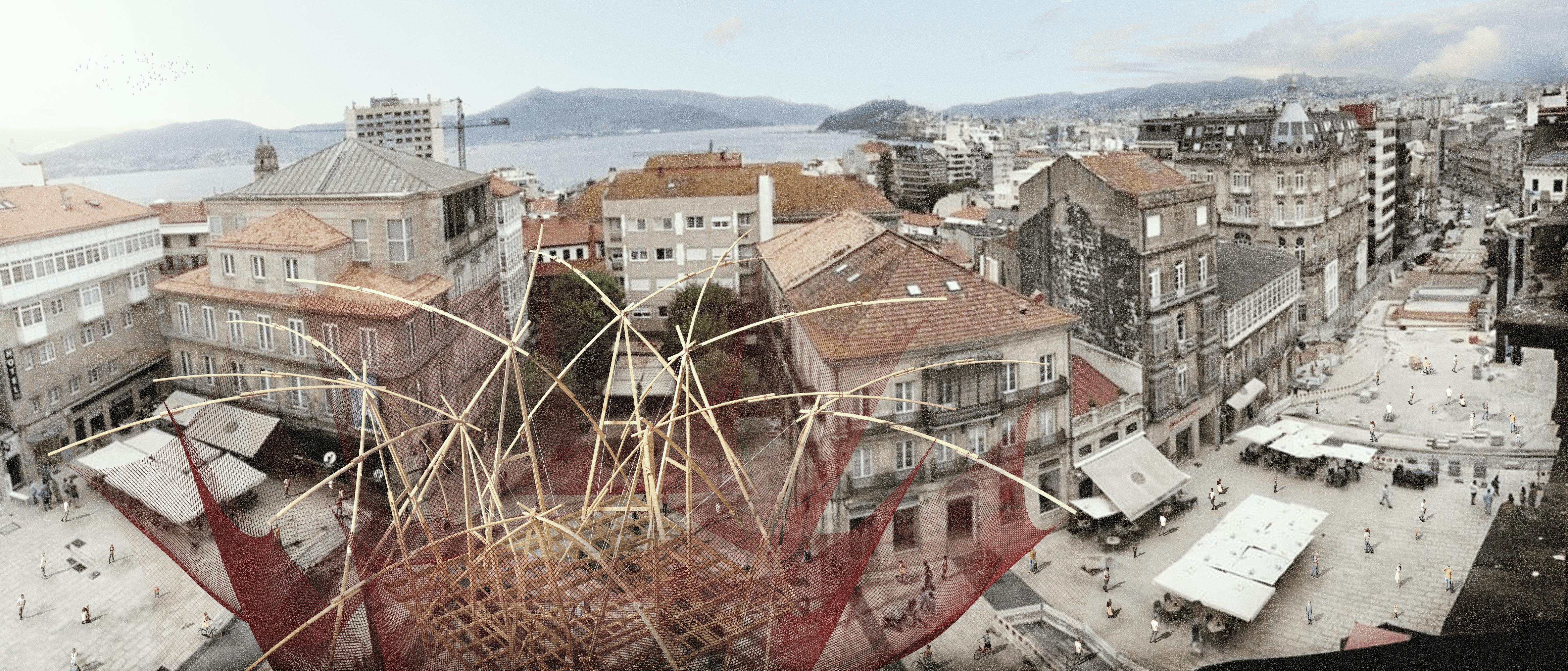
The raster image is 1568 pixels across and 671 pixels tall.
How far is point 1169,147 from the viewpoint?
5619 centimetres

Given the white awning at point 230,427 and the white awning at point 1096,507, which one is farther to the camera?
the white awning at point 1096,507

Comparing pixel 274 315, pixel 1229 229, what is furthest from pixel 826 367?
pixel 1229 229

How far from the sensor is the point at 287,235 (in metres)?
22.8

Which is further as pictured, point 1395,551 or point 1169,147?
point 1169,147

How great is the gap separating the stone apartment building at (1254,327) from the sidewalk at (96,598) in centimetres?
2202

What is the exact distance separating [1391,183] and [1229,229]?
18.1 m

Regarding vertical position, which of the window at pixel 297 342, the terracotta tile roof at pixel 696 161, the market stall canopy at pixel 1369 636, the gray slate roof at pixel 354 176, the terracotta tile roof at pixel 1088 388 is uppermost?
the terracotta tile roof at pixel 696 161

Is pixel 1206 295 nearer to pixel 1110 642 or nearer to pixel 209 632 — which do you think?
pixel 1110 642

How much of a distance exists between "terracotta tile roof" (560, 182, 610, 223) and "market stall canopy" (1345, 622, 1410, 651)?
30.8 m

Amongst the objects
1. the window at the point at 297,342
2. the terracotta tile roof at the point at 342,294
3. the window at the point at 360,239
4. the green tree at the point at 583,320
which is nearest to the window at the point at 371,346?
the terracotta tile roof at the point at 342,294

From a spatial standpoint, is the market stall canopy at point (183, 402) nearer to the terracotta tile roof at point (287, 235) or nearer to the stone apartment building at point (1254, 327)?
the terracotta tile roof at point (287, 235)

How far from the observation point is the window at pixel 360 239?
2325 centimetres

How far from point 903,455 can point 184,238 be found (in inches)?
1004

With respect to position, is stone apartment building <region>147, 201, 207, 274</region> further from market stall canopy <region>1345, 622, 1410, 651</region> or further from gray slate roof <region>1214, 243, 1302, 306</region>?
market stall canopy <region>1345, 622, 1410, 651</region>
